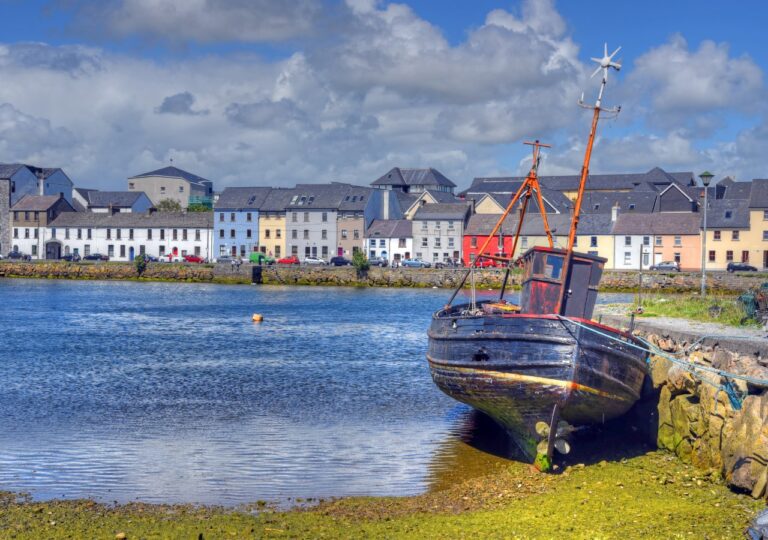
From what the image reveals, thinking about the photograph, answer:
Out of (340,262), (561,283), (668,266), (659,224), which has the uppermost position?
(659,224)

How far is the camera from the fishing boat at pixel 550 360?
18766 mm

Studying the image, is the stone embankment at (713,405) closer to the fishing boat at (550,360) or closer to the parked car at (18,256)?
the fishing boat at (550,360)

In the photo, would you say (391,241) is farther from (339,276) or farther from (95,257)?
(95,257)

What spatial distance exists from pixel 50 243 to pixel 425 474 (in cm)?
12376

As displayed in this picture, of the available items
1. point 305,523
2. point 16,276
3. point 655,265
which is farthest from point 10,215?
point 305,523

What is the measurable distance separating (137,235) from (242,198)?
16.0 metres

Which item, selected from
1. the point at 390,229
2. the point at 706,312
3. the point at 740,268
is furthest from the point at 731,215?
the point at 706,312

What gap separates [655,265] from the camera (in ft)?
331

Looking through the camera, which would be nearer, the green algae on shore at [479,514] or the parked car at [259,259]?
the green algae on shore at [479,514]

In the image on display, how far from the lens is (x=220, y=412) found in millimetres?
26453

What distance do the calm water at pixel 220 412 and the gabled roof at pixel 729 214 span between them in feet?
194

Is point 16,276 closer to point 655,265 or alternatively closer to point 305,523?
point 655,265

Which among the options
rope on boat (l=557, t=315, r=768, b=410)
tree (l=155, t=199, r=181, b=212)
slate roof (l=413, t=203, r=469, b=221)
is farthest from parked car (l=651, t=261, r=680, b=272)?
tree (l=155, t=199, r=181, b=212)

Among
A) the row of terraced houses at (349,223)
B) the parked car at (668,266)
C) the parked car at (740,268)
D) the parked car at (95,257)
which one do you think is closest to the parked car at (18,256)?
the row of terraced houses at (349,223)
